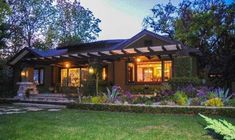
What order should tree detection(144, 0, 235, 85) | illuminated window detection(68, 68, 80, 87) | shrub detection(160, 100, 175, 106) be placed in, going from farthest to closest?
1. tree detection(144, 0, 235, 85)
2. illuminated window detection(68, 68, 80, 87)
3. shrub detection(160, 100, 175, 106)

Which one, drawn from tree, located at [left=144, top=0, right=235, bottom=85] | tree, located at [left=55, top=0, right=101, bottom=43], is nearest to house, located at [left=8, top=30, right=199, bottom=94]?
tree, located at [left=144, top=0, right=235, bottom=85]

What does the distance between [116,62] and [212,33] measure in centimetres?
1054

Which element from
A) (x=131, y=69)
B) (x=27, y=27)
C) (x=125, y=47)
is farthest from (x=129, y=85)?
(x=27, y=27)

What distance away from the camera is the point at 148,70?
72.6 ft

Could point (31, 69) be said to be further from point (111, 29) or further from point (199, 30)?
point (111, 29)

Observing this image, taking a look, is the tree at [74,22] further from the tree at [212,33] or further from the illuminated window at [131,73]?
the illuminated window at [131,73]

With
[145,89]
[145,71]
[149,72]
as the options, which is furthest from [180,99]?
[145,71]

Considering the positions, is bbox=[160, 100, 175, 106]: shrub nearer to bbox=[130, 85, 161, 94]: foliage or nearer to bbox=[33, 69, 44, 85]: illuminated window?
bbox=[130, 85, 161, 94]: foliage

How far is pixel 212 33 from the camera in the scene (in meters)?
28.0

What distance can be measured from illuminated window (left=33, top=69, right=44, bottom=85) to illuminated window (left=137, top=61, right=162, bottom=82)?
8875mm

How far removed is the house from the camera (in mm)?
18652

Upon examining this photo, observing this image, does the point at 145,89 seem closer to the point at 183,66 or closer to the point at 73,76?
the point at 183,66

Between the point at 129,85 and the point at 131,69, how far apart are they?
1249 millimetres

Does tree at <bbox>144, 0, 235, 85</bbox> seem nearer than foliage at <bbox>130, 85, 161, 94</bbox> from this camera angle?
No
